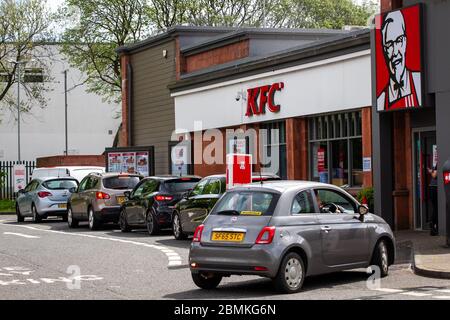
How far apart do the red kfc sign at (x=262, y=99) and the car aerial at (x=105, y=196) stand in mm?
4614

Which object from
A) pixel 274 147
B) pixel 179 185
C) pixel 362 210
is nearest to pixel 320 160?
pixel 274 147

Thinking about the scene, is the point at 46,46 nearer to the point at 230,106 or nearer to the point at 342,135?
the point at 230,106

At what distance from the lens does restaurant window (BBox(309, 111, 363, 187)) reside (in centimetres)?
2555

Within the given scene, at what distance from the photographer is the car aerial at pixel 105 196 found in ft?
88.6

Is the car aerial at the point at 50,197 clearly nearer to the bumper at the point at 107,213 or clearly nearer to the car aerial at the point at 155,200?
the bumper at the point at 107,213

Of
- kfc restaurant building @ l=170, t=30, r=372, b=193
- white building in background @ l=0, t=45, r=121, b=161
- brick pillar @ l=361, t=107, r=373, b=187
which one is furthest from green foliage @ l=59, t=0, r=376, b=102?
brick pillar @ l=361, t=107, r=373, b=187

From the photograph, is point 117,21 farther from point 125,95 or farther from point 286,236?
point 286,236

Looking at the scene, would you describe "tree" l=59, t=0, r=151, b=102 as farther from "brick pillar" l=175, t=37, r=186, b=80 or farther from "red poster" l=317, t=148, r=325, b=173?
"red poster" l=317, t=148, r=325, b=173

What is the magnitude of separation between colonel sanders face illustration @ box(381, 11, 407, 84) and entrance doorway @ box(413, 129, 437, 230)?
5.37 feet

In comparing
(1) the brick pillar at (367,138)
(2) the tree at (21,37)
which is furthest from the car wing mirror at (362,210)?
(2) the tree at (21,37)

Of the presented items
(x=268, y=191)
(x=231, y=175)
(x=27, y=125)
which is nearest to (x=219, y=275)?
(x=268, y=191)

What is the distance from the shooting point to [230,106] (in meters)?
32.0

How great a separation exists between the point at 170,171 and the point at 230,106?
19.2 feet

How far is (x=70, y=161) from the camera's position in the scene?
53281 mm
